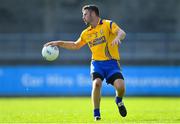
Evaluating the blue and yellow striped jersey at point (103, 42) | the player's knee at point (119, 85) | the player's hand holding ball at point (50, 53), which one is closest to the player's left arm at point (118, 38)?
the blue and yellow striped jersey at point (103, 42)

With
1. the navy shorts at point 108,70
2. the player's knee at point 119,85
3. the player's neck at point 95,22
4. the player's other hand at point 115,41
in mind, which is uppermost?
the player's neck at point 95,22

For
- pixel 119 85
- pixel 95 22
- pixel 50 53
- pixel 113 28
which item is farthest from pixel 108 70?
pixel 50 53

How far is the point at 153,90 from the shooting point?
2652 cm

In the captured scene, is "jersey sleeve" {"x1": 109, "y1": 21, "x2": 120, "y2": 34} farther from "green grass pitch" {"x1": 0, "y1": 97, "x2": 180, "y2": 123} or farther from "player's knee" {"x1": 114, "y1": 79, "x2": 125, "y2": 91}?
"green grass pitch" {"x1": 0, "y1": 97, "x2": 180, "y2": 123}

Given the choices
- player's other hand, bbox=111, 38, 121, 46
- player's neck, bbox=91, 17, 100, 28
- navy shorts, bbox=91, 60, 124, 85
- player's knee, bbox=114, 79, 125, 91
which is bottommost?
player's knee, bbox=114, 79, 125, 91

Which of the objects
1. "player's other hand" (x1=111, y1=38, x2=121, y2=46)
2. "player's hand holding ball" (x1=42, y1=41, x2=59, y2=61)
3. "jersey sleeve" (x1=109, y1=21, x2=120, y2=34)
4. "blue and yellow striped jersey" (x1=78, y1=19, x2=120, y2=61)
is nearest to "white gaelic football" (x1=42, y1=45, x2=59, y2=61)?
"player's hand holding ball" (x1=42, y1=41, x2=59, y2=61)

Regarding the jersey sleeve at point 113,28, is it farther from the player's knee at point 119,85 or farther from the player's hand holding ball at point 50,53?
the player's hand holding ball at point 50,53

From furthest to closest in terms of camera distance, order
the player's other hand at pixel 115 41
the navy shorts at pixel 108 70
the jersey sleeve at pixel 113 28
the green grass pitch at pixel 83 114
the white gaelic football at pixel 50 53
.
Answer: the white gaelic football at pixel 50 53, the navy shorts at pixel 108 70, the jersey sleeve at pixel 113 28, the green grass pitch at pixel 83 114, the player's other hand at pixel 115 41

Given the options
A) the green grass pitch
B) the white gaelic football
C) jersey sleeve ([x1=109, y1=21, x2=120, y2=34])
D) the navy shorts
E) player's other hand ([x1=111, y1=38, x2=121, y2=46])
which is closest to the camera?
player's other hand ([x1=111, y1=38, x2=121, y2=46])

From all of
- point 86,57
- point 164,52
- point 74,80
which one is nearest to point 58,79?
point 74,80

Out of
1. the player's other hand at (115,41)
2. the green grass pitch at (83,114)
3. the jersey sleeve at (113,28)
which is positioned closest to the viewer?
the player's other hand at (115,41)

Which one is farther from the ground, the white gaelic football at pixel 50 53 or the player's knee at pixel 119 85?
the white gaelic football at pixel 50 53

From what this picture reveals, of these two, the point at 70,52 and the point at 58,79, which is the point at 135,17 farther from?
the point at 58,79

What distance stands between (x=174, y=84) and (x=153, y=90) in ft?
2.99
